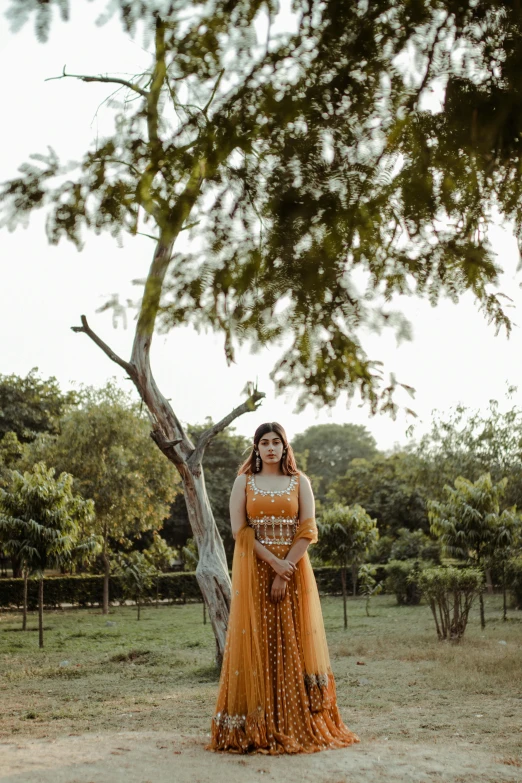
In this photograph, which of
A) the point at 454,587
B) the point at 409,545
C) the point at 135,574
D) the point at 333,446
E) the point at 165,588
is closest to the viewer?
the point at 454,587

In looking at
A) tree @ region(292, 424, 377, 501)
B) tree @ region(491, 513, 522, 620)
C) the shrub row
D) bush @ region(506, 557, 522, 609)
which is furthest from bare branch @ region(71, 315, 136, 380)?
tree @ region(292, 424, 377, 501)

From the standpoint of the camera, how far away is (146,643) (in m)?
15.5

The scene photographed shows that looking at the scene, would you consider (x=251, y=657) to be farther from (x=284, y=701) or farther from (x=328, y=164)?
(x=328, y=164)

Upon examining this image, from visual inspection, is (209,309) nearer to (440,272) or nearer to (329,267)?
(329,267)

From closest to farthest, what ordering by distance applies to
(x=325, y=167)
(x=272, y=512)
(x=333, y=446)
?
1. (x=325, y=167)
2. (x=272, y=512)
3. (x=333, y=446)

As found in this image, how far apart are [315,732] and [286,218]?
3.64 meters

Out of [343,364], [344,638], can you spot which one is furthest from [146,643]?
[343,364]

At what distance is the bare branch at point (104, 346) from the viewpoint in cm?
991

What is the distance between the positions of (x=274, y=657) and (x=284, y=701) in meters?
0.29

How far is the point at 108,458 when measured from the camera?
24.4 meters

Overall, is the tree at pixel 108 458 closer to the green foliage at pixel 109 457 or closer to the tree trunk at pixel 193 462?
the green foliage at pixel 109 457

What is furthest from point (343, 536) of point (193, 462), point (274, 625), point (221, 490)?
point (221, 490)

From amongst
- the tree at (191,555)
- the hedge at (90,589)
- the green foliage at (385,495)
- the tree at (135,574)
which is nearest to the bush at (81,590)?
the hedge at (90,589)

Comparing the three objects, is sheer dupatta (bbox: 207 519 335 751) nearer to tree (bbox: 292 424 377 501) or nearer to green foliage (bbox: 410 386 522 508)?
green foliage (bbox: 410 386 522 508)
